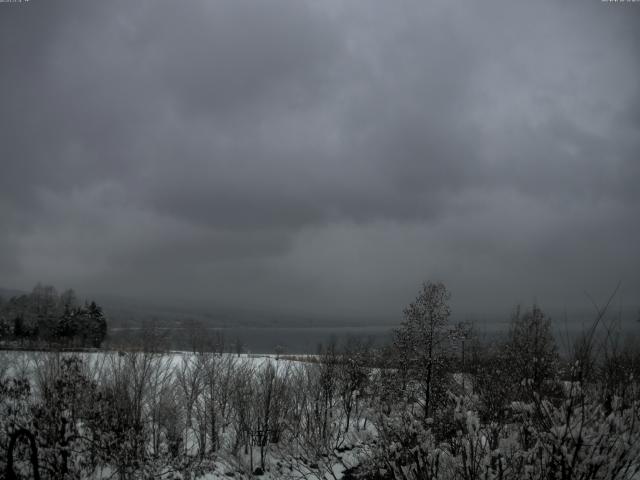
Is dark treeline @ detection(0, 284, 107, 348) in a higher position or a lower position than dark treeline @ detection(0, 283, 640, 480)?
lower

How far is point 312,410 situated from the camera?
31344mm

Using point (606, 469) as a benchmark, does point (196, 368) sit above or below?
below

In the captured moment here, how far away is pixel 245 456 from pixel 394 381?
1203cm

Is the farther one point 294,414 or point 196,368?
point 196,368

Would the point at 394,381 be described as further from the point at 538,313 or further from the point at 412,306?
the point at 538,313

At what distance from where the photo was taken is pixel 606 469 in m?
6.48

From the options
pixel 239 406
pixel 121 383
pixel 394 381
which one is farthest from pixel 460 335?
pixel 121 383

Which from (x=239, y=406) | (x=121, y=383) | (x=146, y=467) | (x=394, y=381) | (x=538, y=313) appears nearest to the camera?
(x=146, y=467)

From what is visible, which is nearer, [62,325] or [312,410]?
[312,410]

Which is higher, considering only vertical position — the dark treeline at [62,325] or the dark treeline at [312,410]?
the dark treeline at [312,410]

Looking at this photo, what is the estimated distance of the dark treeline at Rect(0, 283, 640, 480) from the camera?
7.91 meters

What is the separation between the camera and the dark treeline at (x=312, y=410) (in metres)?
7.91

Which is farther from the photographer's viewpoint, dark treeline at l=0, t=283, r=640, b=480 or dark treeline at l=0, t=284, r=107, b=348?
dark treeline at l=0, t=284, r=107, b=348

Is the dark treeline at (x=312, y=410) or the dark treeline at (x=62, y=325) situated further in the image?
the dark treeline at (x=62, y=325)
